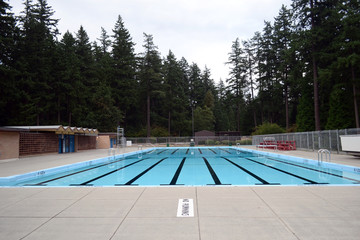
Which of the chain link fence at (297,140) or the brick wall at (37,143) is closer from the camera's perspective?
the chain link fence at (297,140)

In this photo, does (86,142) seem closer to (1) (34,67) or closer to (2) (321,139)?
(1) (34,67)

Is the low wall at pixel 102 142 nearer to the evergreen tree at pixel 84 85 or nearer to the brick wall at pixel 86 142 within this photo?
the brick wall at pixel 86 142

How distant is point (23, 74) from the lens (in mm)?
26641

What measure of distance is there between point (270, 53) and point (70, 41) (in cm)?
3588

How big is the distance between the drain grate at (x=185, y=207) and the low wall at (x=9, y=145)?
43.5ft

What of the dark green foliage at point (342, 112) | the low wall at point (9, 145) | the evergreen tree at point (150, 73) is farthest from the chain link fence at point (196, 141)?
the low wall at point (9, 145)

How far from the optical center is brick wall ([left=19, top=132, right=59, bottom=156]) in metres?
15.8

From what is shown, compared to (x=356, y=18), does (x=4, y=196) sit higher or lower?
lower

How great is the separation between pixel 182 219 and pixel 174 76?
52970 millimetres

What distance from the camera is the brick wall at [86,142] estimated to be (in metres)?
23.7

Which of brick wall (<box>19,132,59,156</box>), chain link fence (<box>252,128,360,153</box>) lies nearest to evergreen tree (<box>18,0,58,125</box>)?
brick wall (<box>19,132,59,156</box>)

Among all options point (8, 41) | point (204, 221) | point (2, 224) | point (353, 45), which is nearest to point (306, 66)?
point (353, 45)

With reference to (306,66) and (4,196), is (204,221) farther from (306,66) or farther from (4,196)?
(306,66)

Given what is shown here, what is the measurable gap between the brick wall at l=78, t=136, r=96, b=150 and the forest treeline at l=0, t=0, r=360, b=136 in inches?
292
